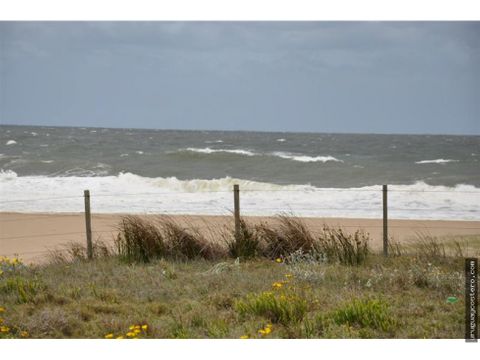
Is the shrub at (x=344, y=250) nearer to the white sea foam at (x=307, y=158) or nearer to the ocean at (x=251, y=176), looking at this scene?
the ocean at (x=251, y=176)

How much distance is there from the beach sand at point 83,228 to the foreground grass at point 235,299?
230cm

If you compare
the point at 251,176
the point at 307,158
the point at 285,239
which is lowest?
the point at 285,239

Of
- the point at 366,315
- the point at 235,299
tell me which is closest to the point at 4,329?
the point at 235,299

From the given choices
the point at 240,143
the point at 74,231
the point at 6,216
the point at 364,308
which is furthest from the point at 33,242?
the point at 240,143

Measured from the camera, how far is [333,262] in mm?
7203

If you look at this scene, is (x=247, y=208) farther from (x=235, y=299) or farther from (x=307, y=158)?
(x=307, y=158)

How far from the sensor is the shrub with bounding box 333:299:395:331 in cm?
496

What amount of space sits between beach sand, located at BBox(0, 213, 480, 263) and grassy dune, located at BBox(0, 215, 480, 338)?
6.27 ft

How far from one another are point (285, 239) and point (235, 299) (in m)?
2.04

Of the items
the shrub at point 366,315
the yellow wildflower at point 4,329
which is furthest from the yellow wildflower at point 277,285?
the yellow wildflower at point 4,329

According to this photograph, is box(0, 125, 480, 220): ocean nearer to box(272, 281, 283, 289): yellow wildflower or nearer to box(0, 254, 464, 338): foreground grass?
box(0, 254, 464, 338): foreground grass

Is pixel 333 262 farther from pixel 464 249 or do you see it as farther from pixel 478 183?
pixel 478 183

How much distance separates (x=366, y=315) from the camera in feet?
16.4
